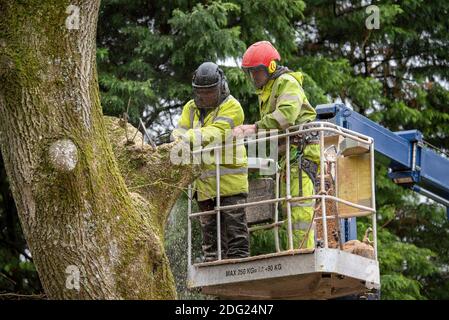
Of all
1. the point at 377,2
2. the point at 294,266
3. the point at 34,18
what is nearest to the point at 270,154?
the point at 294,266

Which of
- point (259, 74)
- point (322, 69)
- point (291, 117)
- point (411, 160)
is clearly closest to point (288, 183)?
point (291, 117)

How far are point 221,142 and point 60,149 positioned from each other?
7.23 ft

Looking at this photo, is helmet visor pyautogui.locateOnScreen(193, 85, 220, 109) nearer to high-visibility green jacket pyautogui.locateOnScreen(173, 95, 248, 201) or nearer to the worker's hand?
high-visibility green jacket pyautogui.locateOnScreen(173, 95, 248, 201)

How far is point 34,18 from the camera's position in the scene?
7.53 meters

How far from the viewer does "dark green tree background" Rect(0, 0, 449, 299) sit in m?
15.2

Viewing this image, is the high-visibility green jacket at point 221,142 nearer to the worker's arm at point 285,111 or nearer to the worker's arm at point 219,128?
the worker's arm at point 219,128

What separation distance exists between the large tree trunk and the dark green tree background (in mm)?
4827

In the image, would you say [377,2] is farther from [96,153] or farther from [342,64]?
[96,153]

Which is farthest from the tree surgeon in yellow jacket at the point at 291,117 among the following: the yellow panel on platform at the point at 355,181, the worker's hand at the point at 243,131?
the yellow panel on platform at the point at 355,181

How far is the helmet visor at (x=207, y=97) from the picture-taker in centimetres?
974

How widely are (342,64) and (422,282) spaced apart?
14.5 ft

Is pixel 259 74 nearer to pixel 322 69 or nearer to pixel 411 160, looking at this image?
pixel 411 160

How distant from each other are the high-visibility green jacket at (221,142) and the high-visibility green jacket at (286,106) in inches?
10.7

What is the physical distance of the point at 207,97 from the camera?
386 inches
